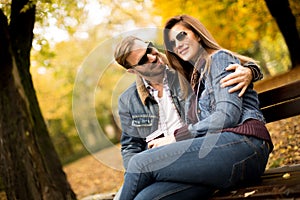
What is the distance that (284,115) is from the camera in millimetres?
3328

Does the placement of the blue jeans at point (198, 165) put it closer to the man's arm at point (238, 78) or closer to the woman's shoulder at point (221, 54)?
the man's arm at point (238, 78)

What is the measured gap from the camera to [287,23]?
13609 millimetres

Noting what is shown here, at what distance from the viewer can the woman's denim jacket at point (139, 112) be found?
3160 mm

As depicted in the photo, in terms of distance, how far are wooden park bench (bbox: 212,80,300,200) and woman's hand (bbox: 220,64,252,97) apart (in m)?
0.59

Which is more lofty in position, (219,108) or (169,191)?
(219,108)

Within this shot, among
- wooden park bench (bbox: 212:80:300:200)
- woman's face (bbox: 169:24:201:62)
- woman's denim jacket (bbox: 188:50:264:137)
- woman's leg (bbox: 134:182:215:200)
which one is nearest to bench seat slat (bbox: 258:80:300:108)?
wooden park bench (bbox: 212:80:300:200)

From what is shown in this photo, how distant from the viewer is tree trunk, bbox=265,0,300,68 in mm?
13130

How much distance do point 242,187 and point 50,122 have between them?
26.6m

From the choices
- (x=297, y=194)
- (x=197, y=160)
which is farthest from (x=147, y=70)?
(x=297, y=194)

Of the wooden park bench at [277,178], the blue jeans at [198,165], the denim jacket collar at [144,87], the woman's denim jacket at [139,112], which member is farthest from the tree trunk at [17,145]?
the wooden park bench at [277,178]

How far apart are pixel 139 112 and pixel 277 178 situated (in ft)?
3.76

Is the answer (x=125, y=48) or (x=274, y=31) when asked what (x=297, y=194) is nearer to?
(x=125, y=48)

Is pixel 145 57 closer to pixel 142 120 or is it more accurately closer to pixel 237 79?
pixel 142 120

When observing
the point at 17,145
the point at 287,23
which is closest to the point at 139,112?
the point at 17,145
